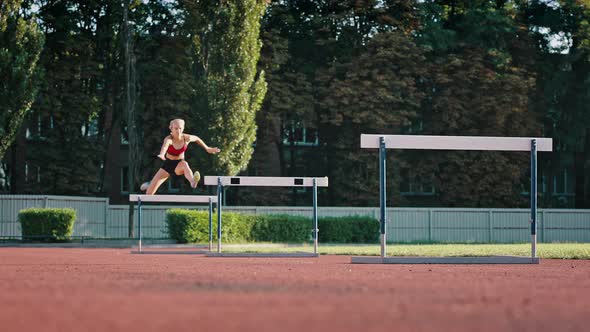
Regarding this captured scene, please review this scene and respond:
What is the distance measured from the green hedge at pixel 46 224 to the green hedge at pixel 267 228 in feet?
12.5

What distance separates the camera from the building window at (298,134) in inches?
1961

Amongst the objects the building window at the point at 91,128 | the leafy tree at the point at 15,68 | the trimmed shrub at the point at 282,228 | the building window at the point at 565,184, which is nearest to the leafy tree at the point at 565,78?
the building window at the point at 565,184

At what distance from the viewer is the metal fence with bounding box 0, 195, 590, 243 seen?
139ft

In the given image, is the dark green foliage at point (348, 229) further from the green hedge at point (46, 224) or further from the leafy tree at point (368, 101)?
the green hedge at point (46, 224)

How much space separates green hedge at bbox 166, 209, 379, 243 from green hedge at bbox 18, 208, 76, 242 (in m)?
3.80

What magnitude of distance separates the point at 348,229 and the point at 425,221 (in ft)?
20.2

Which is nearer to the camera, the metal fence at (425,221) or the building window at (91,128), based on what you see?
the metal fence at (425,221)

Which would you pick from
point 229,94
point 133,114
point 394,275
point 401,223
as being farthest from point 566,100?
point 394,275

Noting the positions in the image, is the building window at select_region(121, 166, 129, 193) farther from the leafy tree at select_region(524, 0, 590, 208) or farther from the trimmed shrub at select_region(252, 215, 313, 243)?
the leafy tree at select_region(524, 0, 590, 208)

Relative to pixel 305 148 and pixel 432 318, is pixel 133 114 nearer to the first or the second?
pixel 305 148

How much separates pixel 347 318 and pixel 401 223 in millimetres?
37874

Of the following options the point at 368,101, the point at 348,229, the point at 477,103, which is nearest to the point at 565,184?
the point at 477,103

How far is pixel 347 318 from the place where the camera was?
7.66 m

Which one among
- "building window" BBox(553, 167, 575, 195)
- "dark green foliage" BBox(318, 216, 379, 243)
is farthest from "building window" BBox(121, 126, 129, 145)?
"building window" BBox(553, 167, 575, 195)
